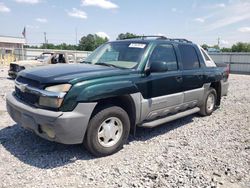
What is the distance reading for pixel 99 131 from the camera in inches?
156

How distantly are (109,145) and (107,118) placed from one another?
468mm

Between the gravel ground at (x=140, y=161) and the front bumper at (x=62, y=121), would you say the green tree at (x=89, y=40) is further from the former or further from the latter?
the front bumper at (x=62, y=121)

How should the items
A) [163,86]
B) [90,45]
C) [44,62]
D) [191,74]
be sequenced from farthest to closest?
[90,45]
[44,62]
[191,74]
[163,86]

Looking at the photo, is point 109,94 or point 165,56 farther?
point 165,56

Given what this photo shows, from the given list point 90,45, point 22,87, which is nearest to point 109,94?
point 22,87

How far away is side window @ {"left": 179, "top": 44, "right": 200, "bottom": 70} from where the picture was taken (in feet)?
18.2

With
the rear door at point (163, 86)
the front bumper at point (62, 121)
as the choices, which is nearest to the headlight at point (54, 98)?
the front bumper at point (62, 121)

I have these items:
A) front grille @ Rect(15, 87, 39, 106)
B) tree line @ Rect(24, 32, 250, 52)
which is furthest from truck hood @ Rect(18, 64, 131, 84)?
tree line @ Rect(24, 32, 250, 52)

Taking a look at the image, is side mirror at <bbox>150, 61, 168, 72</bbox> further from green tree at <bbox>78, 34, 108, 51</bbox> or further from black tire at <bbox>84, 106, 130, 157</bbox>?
green tree at <bbox>78, 34, 108, 51</bbox>

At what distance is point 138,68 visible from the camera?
440cm

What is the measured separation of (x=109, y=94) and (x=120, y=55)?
4.35ft

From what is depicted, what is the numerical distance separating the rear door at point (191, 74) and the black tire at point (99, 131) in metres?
1.87

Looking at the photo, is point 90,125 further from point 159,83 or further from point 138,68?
point 159,83

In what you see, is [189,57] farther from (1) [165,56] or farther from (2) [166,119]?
(2) [166,119]
